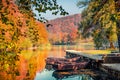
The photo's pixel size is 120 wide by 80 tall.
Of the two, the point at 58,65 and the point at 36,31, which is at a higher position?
the point at 36,31

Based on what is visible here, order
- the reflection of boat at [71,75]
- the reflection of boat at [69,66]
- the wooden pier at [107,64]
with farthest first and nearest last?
the reflection of boat at [69,66]
the reflection of boat at [71,75]
the wooden pier at [107,64]

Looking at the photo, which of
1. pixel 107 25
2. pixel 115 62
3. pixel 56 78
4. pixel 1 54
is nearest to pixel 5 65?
pixel 1 54

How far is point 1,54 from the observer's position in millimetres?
5664

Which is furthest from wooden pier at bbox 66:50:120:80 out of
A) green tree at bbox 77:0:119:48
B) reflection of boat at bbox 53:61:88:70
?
green tree at bbox 77:0:119:48

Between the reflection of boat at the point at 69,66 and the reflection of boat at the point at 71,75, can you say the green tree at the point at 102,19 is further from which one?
the reflection of boat at the point at 71,75

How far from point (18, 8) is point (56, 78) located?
2423cm

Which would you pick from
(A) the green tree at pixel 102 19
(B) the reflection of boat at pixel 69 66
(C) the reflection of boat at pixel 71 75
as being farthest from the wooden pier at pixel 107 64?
(A) the green tree at pixel 102 19

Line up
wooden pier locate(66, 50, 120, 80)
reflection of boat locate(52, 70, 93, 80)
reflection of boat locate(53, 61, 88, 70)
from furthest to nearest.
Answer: reflection of boat locate(53, 61, 88, 70) < reflection of boat locate(52, 70, 93, 80) < wooden pier locate(66, 50, 120, 80)

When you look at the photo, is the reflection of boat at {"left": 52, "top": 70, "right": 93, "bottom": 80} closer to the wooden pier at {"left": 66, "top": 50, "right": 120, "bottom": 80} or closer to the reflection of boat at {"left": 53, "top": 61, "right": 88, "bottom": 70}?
the reflection of boat at {"left": 53, "top": 61, "right": 88, "bottom": 70}

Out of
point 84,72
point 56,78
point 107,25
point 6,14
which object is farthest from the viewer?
point 107,25

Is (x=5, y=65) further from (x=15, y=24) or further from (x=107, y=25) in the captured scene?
(x=107, y=25)

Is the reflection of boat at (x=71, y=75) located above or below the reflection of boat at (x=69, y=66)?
below

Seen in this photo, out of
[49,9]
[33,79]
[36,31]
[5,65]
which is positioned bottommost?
[33,79]

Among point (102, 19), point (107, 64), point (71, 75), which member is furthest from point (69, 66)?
point (102, 19)
